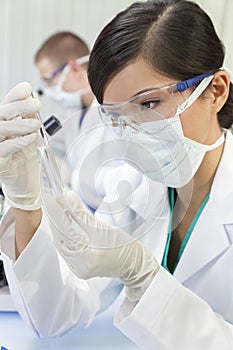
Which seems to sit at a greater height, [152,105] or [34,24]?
[152,105]

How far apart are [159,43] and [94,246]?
1.45 feet

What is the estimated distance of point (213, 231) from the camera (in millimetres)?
1335

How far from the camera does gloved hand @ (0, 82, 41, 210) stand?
1.07 meters

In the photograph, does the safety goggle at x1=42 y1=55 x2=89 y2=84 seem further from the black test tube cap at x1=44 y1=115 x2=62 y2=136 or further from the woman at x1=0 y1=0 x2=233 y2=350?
the woman at x1=0 y1=0 x2=233 y2=350

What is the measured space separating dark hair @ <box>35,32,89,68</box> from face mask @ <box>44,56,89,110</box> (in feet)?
0.15

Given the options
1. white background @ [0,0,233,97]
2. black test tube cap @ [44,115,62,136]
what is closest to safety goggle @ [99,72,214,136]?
black test tube cap @ [44,115,62,136]

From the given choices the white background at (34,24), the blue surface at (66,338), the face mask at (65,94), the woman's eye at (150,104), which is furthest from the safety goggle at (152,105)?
the white background at (34,24)

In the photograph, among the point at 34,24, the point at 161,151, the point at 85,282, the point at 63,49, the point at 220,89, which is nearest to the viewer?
the point at 161,151

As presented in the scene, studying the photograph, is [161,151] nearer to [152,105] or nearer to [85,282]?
[152,105]

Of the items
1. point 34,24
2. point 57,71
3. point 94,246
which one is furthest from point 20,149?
point 34,24

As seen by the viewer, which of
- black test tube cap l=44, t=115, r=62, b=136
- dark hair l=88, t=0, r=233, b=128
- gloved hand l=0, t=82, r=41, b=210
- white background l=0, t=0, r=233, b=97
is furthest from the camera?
white background l=0, t=0, r=233, b=97

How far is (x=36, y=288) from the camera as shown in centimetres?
133

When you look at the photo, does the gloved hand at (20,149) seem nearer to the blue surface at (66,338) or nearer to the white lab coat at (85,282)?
the white lab coat at (85,282)

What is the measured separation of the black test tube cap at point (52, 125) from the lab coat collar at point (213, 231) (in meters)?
0.41
